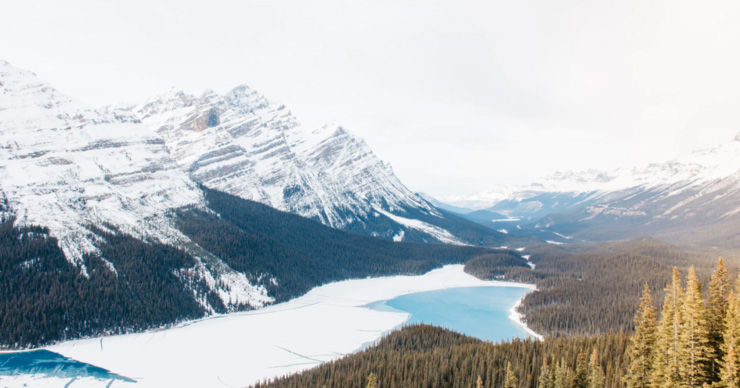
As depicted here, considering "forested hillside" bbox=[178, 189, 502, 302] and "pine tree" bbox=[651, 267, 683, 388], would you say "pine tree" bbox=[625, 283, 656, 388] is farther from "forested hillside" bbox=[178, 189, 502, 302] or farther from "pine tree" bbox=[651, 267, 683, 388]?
"forested hillside" bbox=[178, 189, 502, 302]

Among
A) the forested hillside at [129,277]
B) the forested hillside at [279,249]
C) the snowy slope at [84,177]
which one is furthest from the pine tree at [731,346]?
the forested hillside at [279,249]

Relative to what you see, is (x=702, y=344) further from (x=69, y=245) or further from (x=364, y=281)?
(x=364, y=281)

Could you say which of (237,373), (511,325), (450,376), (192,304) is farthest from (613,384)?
(192,304)

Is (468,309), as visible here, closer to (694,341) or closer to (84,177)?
(694,341)

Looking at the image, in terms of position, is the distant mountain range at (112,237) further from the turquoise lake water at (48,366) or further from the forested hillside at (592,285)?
the forested hillside at (592,285)

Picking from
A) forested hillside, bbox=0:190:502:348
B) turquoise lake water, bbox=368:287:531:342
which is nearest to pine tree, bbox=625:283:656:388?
turquoise lake water, bbox=368:287:531:342

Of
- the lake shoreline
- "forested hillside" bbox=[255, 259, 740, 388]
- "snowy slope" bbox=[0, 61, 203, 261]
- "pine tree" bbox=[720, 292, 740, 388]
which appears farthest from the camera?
"snowy slope" bbox=[0, 61, 203, 261]
